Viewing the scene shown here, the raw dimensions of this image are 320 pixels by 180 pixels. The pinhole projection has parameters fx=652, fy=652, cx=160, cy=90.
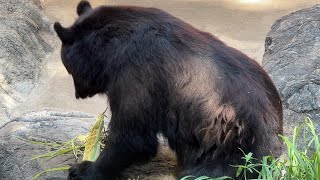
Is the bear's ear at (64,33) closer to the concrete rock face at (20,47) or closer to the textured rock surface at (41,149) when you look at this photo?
the textured rock surface at (41,149)

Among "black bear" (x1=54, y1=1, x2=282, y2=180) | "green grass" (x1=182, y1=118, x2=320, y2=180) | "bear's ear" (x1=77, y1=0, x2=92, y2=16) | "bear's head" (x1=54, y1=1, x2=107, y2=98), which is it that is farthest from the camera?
"bear's ear" (x1=77, y1=0, x2=92, y2=16)

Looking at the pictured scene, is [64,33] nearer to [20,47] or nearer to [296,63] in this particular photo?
[296,63]

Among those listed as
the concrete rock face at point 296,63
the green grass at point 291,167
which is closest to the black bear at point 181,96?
the green grass at point 291,167

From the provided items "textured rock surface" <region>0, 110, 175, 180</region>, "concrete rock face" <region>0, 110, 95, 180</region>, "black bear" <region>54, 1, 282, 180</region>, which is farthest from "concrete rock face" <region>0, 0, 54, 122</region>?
"black bear" <region>54, 1, 282, 180</region>

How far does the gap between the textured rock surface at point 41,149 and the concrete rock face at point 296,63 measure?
1.04 metres

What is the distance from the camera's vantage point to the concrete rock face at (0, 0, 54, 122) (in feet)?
21.1

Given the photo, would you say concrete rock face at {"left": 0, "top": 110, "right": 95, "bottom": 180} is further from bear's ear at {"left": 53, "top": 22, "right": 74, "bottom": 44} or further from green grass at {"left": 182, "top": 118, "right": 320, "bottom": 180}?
green grass at {"left": 182, "top": 118, "right": 320, "bottom": 180}

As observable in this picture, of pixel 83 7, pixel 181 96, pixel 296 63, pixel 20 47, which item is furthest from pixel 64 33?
pixel 20 47

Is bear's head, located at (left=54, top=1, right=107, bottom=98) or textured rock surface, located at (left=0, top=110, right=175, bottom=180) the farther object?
textured rock surface, located at (left=0, top=110, right=175, bottom=180)

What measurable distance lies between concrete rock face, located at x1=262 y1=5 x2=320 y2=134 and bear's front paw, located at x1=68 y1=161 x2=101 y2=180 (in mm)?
1445

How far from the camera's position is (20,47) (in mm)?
6820

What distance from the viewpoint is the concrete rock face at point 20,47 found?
645cm

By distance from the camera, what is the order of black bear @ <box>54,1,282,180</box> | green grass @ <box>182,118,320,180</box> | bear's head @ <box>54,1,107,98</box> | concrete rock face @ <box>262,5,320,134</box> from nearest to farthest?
green grass @ <box>182,118,320,180</box>
black bear @ <box>54,1,282,180</box>
bear's head @ <box>54,1,107,98</box>
concrete rock face @ <box>262,5,320,134</box>

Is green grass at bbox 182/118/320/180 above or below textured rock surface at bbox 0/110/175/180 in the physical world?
above
